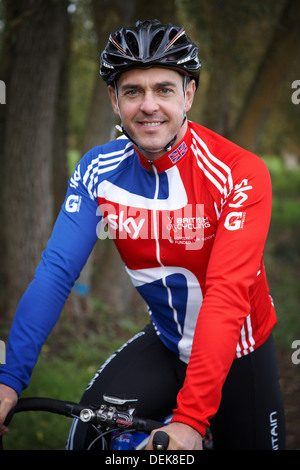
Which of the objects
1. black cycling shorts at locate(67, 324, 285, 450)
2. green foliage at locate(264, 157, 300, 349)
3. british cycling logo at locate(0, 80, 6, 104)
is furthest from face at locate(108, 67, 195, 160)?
green foliage at locate(264, 157, 300, 349)

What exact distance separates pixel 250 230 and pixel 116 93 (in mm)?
1034

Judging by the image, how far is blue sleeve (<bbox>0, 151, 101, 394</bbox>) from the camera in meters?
2.41

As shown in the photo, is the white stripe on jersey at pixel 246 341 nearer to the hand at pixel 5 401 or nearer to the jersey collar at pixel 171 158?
the jersey collar at pixel 171 158

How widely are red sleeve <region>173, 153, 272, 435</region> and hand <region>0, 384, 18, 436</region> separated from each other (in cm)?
75

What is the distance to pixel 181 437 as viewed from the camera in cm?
194

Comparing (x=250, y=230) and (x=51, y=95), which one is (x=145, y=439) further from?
(x=51, y=95)

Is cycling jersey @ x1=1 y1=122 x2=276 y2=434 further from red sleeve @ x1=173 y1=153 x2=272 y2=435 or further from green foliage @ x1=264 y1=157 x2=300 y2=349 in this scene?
green foliage @ x1=264 y1=157 x2=300 y2=349

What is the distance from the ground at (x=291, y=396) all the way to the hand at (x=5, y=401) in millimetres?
3600

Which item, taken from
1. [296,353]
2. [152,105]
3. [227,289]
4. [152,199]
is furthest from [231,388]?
[296,353]

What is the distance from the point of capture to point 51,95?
6.05 meters

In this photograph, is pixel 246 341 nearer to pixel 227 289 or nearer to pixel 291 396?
pixel 227 289

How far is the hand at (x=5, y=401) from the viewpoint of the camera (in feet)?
7.25

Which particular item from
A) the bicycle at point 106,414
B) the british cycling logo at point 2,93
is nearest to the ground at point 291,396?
the bicycle at point 106,414

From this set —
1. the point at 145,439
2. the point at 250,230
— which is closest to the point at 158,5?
the point at 250,230
